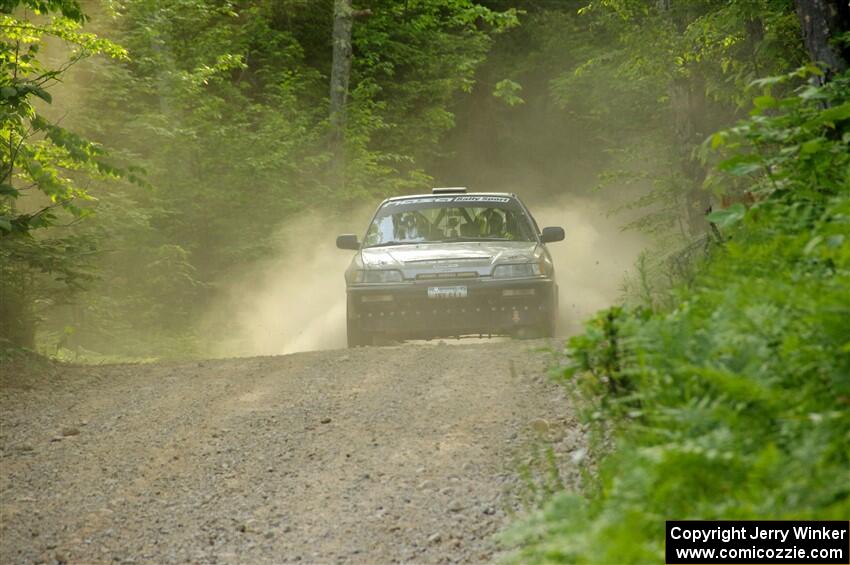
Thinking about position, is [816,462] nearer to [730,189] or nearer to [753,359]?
[753,359]

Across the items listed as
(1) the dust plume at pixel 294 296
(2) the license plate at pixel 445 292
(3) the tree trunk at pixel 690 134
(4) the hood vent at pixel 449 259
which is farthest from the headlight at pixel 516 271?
(3) the tree trunk at pixel 690 134

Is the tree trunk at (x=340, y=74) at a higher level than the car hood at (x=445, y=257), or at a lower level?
higher

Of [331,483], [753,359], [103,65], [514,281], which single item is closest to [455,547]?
[331,483]

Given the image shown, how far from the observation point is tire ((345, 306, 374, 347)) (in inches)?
489

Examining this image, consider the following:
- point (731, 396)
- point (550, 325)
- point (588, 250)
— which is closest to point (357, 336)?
point (550, 325)

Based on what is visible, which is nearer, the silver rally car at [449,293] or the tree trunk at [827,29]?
the tree trunk at [827,29]

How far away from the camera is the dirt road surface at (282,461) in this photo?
570 cm

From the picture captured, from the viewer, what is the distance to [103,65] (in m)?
19.2

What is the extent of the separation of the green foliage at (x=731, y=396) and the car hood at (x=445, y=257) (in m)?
6.72

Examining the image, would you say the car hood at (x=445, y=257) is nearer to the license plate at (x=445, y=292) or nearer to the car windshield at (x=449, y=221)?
the license plate at (x=445, y=292)

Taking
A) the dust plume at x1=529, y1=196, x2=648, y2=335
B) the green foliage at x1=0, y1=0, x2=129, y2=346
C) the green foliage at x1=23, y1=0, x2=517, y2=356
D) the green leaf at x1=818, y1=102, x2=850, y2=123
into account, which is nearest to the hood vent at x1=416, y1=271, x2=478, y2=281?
the green foliage at x1=0, y1=0, x2=129, y2=346

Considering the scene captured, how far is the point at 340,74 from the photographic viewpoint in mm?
26281

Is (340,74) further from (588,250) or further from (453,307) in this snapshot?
(453,307)

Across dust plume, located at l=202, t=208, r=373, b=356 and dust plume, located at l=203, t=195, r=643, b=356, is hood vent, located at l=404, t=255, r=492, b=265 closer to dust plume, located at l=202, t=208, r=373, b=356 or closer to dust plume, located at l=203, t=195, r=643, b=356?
dust plume, located at l=203, t=195, r=643, b=356
